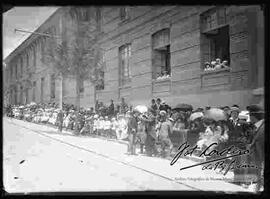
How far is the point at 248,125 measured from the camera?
14.4ft

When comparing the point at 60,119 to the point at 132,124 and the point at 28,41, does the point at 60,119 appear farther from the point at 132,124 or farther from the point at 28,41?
the point at 28,41

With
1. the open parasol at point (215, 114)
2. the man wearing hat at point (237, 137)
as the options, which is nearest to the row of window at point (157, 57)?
the open parasol at point (215, 114)

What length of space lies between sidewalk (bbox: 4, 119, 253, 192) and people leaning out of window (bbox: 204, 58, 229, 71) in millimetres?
1307

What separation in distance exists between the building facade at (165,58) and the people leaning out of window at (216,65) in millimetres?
54

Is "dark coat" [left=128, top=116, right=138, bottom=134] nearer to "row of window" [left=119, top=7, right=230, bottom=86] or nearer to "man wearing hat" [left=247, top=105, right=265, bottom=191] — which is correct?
"row of window" [left=119, top=7, right=230, bottom=86]

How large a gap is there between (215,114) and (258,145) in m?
0.70

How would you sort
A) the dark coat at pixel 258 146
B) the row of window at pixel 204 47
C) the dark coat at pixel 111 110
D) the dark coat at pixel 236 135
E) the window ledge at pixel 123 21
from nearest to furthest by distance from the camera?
the dark coat at pixel 258 146, the dark coat at pixel 236 135, the row of window at pixel 204 47, the window ledge at pixel 123 21, the dark coat at pixel 111 110

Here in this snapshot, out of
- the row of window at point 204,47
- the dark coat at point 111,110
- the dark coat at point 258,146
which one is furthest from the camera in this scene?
the dark coat at point 111,110

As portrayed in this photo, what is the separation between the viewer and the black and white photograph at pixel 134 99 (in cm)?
436

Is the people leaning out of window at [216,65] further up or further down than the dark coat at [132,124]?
further up

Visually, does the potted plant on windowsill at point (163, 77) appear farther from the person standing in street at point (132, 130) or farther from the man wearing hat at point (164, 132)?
the person standing in street at point (132, 130)

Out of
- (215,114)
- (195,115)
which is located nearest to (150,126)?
(195,115)

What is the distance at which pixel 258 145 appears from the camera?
4.29m

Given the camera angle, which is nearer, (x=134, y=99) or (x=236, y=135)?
(x=236, y=135)
